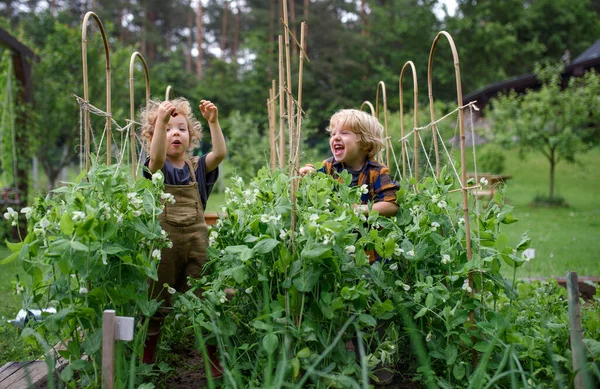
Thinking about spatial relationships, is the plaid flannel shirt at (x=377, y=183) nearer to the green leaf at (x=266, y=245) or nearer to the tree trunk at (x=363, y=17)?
the green leaf at (x=266, y=245)

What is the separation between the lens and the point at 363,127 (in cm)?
277

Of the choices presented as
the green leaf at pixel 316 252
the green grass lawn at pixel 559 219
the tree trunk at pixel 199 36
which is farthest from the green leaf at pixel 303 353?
the tree trunk at pixel 199 36

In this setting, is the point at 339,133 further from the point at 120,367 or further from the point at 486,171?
the point at 486,171

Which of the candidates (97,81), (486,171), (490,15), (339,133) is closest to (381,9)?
(490,15)

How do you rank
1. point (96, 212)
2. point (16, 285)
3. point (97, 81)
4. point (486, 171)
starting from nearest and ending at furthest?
point (96, 212), point (16, 285), point (97, 81), point (486, 171)

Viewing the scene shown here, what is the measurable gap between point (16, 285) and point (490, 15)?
93.8 ft

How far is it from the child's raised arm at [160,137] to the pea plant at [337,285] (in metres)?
0.39

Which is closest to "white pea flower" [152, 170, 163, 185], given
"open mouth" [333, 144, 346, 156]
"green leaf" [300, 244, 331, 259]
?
"green leaf" [300, 244, 331, 259]

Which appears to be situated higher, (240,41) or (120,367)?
(240,41)

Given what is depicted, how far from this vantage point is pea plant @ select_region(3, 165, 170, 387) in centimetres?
181

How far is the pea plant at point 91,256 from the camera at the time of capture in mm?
1809

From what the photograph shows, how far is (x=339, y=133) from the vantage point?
2.78 meters

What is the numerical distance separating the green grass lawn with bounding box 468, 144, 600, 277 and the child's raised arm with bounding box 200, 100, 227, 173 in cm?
144

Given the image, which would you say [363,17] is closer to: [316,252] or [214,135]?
[214,135]
